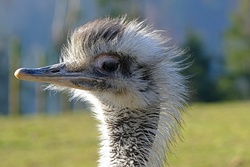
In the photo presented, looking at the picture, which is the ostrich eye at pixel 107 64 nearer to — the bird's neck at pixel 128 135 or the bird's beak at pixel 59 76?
the bird's beak at pixel 59 76

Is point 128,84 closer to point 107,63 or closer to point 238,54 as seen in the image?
point 107,63

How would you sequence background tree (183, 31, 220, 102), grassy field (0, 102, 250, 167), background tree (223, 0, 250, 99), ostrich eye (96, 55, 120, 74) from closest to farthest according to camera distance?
1. ostrich eye (96, 55, 120, 74)
2. grassy field (0, 102, 250, 167)
3. background tree (183, 31, 220, 102)
4. background tree (223, 0, 250, 99)

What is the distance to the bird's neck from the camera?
361 cm

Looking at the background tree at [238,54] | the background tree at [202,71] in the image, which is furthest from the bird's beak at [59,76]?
the background tree at [238,54]

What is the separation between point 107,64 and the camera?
3.75 meters

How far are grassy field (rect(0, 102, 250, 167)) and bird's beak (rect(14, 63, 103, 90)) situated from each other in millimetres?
3336

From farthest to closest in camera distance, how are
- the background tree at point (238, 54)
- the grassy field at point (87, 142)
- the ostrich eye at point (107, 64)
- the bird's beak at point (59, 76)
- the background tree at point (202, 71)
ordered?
1. the background tree at point (238, 54)
2. the background tree at point (202, 71)
3. the grassy field at point (87, 142)
4. the ostrich eye at point (107, 64)
5. the bird's beak at point (59, 76)

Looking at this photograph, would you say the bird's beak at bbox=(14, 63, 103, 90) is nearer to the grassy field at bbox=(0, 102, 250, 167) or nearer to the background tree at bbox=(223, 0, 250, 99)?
the grassy field at bbox=(0, 102, 250, 167)

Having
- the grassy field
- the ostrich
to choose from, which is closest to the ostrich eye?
the ostrich

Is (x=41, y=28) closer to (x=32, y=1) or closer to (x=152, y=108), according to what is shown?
(x=32, y=1)

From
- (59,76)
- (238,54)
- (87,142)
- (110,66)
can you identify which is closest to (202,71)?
(238,54)

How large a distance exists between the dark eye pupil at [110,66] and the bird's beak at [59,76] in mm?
68

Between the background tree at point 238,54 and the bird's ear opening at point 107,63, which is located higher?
the background tree at point 238,54

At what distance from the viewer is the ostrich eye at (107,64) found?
3738 mm
